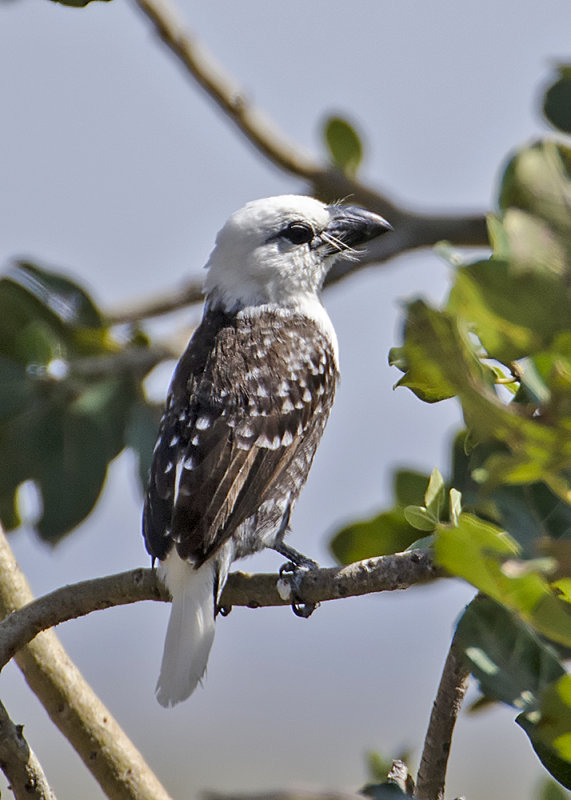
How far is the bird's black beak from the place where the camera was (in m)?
4.34

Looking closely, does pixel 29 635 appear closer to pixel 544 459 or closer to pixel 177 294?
pixel 544 459

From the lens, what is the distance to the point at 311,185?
4852 millimetres

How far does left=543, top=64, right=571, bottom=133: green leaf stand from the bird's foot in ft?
3.73

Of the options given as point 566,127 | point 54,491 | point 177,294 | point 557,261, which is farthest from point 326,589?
point 177,294

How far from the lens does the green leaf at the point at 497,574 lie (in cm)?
126

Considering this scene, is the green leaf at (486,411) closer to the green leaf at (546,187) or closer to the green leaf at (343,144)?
the green leaf at (546,187)

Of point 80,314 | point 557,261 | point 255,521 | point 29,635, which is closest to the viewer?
point 557,261

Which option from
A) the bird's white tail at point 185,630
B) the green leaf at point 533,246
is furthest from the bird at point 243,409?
the green leaf at point 533,246

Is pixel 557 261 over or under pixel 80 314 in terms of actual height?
over

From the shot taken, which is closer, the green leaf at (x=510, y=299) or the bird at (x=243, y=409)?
the green leaf at (x=510, y=299)

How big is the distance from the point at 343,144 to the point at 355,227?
0.70 meters

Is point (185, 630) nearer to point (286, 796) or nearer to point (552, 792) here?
point (552, 792)

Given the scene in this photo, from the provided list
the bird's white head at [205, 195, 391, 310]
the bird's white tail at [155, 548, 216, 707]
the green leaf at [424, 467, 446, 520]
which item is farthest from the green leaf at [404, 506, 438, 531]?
the bird's white head at [205, 195, 391, 310]

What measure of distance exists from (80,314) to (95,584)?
1759mm
